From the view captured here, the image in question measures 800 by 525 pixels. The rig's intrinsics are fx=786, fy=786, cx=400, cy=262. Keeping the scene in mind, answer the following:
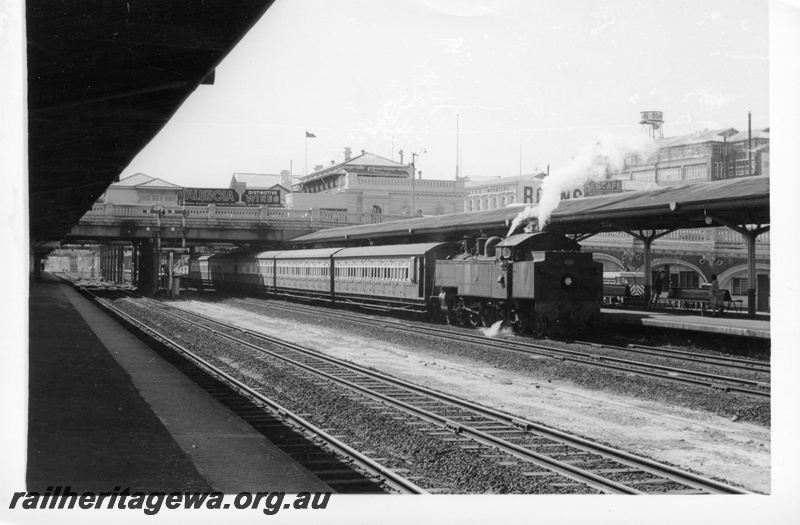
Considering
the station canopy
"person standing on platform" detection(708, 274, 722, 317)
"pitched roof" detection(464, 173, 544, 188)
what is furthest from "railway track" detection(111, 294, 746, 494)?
"pitched roof" detection(464, 173, 544, 188)

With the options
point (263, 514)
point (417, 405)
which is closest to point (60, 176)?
point (417, 405)

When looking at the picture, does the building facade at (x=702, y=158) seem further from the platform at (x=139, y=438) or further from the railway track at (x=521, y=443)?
the platform at (x=139, y=438)

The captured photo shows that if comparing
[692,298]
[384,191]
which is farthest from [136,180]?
[692,298]

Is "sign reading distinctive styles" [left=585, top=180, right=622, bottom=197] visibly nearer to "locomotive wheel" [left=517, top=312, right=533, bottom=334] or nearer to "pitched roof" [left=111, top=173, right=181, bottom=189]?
"pitched roof" [left=111, top=173, right=181, bottom=189]

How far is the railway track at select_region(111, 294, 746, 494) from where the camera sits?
8406 mm

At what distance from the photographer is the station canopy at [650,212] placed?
65.7ft

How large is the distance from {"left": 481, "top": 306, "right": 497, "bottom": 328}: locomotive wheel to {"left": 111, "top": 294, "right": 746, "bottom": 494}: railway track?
8217 millimetres

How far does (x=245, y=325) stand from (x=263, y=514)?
74.1 feet

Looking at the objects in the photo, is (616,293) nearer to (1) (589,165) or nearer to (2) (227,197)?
(1) (589,165)

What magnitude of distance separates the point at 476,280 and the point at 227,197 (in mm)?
38191

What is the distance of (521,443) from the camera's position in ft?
33.7

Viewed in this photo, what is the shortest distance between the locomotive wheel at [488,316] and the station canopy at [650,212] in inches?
107

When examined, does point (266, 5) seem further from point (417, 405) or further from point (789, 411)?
point (417, 405)

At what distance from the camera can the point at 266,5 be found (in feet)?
20.5
